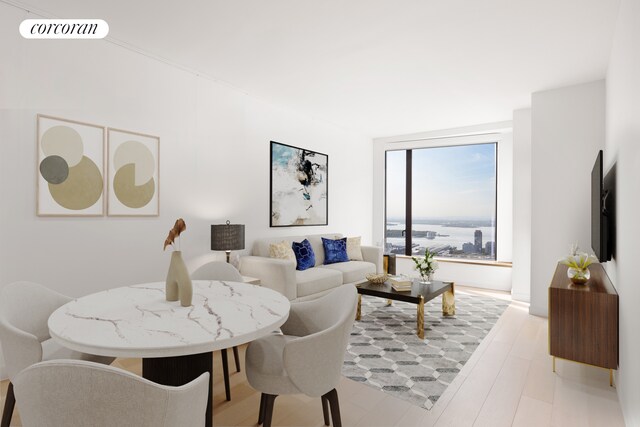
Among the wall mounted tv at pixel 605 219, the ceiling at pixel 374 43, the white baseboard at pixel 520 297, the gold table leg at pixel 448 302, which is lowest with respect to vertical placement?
the white baseboard at pixel 520 297

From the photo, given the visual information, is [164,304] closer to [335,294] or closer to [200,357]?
[200,357]

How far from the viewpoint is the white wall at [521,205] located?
4.94m

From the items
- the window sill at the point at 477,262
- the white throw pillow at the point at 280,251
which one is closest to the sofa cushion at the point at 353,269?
the white throw pillow at the point at 280,251

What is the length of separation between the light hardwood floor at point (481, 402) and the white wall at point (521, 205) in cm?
217

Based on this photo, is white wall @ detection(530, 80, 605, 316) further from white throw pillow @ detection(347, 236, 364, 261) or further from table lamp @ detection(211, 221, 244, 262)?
table lamp @ detection(211, 221, 244, 262)

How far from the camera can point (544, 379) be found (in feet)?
8.63

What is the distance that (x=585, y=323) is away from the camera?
2.59 m

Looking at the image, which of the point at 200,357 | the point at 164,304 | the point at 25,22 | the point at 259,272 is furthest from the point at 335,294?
the point at 25,22

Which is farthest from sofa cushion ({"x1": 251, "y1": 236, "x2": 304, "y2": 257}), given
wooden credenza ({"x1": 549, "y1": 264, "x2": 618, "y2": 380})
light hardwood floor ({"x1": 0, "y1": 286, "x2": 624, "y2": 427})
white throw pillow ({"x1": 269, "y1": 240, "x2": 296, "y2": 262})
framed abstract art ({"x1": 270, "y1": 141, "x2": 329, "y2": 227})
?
wooden credenza ({"x1": 549, "y1": 264, "x2": 618, "y2": 380})

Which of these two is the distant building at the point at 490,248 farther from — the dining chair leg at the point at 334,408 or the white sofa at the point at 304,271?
the dining chair leg at the point at 334,408

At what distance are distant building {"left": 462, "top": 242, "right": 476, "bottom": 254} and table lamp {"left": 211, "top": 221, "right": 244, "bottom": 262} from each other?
14.0 feet

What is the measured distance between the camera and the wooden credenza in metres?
2.50

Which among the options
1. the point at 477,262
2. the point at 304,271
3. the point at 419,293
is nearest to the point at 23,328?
the point at 304,271

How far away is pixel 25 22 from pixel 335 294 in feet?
9.89
